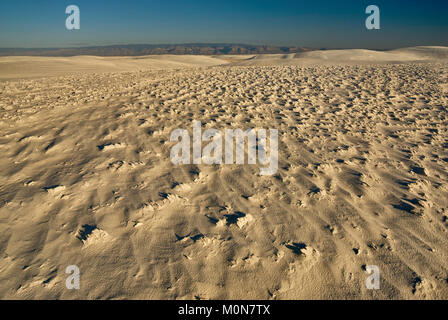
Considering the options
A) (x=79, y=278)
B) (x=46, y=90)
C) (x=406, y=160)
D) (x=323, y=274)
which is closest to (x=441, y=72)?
(x=406, y=160)

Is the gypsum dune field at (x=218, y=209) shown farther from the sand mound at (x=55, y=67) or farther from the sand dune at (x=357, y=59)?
the sand dune at (x=357, y=59)

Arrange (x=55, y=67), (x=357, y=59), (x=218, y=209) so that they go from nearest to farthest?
(x=218, y=209) < (x=55, y=67) < (x=357, y=59)

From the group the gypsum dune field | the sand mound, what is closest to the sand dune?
the sand mound

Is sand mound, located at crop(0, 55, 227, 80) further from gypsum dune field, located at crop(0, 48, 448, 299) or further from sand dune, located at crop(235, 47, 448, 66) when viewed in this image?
gypsum dune field, located at crop(0, 48, 448, 299)

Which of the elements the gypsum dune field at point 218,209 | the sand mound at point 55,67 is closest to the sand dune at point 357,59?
the sand mound at point 55,67

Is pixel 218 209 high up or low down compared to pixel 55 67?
down

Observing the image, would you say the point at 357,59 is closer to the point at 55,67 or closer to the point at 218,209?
the point at 218,209

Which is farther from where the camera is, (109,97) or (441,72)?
(441,72)

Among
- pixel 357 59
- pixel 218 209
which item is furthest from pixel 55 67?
pixel 357 59
